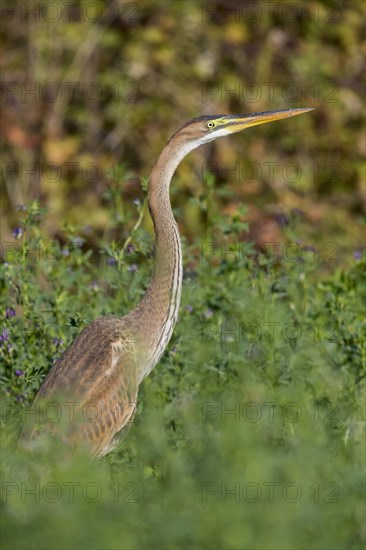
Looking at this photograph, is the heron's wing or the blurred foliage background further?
the blurred foliage background

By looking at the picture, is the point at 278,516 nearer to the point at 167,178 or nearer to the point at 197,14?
the point at 167,178

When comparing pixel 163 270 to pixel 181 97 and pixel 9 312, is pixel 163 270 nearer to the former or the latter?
pixel 9 312

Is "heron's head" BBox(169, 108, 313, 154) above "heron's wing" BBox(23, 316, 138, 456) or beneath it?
above

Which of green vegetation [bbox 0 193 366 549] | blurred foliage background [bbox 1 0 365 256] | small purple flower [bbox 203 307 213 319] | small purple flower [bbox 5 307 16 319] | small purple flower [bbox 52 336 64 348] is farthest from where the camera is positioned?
blurred foliage background [bbox 1 0 365 256]

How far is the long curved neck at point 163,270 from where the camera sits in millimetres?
5770

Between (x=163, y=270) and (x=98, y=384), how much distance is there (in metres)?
0.64

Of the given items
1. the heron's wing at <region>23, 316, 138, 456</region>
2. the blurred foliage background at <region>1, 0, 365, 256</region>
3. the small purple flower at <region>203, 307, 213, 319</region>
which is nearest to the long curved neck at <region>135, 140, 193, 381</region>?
the heron's wing at <region>23, 316, 138, 456</region>

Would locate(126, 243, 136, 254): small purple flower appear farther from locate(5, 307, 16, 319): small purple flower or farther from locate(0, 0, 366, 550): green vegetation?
locate(5, 307, 16, 319): small purple flower

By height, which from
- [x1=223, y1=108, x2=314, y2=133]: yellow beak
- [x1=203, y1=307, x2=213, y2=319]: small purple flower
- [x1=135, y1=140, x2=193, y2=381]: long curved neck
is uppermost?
[x1=223, y1=108, x2=314, y2=133]: yellow beak

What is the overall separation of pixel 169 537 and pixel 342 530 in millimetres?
662

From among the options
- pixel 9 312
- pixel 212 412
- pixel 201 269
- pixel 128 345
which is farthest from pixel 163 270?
pixel 201 269

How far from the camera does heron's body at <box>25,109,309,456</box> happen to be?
5.45 meters

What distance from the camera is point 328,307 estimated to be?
6441mm

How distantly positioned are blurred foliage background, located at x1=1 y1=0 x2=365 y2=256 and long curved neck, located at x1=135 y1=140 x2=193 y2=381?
4619mm
